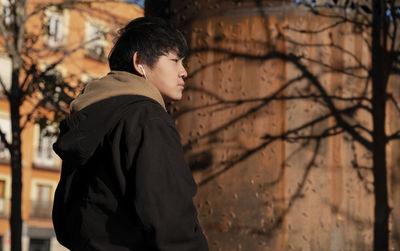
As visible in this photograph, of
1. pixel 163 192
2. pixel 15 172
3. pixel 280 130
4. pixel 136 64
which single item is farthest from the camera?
pixel 15 172

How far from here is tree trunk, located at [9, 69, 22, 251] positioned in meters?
7.85

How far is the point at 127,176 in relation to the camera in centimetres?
179

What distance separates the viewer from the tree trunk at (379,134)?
158 inches

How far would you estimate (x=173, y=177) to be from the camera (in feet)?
5.78

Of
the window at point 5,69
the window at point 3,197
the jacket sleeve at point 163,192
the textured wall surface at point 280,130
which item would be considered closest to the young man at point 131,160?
the jacket sleeve at point 163,192

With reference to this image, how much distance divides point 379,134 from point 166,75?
230 cm

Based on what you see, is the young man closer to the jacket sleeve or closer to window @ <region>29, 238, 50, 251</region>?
the jacket sleeve

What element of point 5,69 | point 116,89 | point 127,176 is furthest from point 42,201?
point 127,176

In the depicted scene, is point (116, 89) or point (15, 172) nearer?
point (116, 89)

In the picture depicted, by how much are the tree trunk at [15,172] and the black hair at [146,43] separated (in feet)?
20.0

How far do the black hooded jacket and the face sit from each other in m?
0.10

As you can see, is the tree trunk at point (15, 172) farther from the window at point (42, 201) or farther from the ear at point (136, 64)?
the window at point (42, 201)

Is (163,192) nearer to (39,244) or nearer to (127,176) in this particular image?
(127,176)

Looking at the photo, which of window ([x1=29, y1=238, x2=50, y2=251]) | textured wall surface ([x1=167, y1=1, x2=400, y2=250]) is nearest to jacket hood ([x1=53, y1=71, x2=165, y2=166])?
textured wall surface ([x1=167, y1=1, x2=400, y2=250])
